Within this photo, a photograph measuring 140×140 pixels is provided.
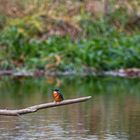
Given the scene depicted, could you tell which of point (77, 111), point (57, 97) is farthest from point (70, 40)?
point (57, 97)

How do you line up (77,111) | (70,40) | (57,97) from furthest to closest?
(70,40)
(77,111)
(57,97)

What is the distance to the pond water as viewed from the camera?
13.3 metres

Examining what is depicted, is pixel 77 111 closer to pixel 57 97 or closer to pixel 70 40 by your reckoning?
pixel 57 97

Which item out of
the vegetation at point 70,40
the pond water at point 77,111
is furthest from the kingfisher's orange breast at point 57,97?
the vegetation at point 70,40

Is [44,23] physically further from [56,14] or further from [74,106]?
Answer: [74,106]

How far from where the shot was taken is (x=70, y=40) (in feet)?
98.5

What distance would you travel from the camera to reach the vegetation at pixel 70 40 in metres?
27.6

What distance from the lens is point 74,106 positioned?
58.4 ft

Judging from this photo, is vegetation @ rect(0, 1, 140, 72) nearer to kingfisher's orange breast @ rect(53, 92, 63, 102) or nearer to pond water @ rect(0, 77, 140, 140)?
pond water @ rect(0, 77, 140, 140)

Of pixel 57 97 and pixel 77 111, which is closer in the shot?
pixel 57 97

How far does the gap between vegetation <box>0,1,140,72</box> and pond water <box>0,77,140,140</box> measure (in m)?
2.73

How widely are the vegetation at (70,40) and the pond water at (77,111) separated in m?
2.73

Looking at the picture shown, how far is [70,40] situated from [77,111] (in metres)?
13.5

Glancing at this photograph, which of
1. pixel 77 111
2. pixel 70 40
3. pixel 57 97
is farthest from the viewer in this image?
pixel 70 40
